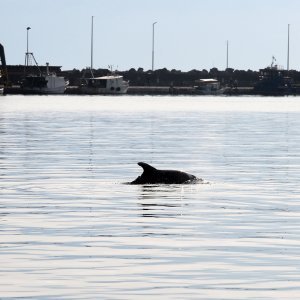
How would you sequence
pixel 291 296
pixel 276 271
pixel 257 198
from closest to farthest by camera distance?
pixel 291 296 < pixel 276 271 < pixel 257 198

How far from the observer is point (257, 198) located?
3575 cm

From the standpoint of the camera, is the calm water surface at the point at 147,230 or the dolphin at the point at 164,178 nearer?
the calm water surface at the point at 147,230

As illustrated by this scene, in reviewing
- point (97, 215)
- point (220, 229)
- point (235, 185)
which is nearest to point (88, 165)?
point (235, 185)

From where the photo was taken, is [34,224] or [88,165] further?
[88,165]

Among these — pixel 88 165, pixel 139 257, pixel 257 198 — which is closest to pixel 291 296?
pixel 139 257

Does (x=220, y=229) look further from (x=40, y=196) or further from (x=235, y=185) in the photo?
(x=235, y=185)

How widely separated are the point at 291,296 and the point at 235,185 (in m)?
20.8

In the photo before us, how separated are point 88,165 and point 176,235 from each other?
23.5 metres

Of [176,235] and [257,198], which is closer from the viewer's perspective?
[176,235]

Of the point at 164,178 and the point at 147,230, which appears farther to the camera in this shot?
the point at 164,178

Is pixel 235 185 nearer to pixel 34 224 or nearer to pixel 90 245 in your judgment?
pixel 34 224

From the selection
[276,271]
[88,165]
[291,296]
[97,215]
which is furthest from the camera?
[88,165]

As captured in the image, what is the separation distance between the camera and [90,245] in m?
25.0

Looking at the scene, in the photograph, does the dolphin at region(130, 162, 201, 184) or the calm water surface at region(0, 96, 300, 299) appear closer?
the calm water surface at region(0, 96, 300, 299)
